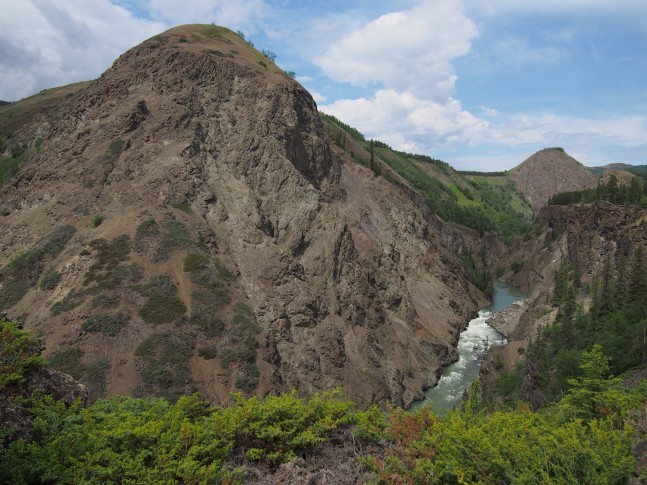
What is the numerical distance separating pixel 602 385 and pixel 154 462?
18752 mm

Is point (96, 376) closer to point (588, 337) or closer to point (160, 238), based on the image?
point (160, 238)

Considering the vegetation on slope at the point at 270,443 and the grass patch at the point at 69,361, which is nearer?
the vegetation on slope at the point at 270,443

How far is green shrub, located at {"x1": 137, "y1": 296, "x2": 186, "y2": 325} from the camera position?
4128 centimetres

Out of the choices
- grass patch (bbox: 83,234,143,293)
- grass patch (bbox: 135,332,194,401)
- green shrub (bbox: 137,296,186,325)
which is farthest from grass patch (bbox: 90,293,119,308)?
grass patch (bbox: 135,332,194,401)

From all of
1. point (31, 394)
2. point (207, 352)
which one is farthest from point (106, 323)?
point (31, 394)

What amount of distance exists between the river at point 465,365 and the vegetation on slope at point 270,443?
23.5m

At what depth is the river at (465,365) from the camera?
175ft

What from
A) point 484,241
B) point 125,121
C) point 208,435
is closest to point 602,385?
point 208,435

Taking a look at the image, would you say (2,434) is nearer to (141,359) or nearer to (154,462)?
(154,462)

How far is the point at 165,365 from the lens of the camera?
125ft

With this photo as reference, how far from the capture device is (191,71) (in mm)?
61688

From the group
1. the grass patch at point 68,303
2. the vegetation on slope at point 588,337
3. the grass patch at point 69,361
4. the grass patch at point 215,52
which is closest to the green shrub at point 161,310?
the grass patch at point 68,303

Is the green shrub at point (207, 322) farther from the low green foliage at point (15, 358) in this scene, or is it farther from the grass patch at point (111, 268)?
the low green foliage at point (15, 358)

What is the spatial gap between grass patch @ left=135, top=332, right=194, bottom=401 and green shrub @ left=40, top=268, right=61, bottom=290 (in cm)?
1242
